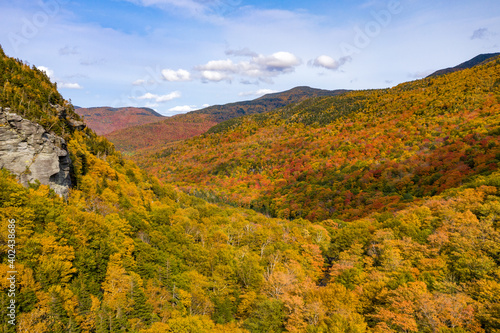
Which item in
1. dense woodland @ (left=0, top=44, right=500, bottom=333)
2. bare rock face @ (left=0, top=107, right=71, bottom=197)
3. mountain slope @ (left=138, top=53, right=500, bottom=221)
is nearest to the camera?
dense woodland @ (left=0, top=44, right=500, bottom=333)

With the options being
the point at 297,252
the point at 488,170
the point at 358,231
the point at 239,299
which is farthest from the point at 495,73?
the point at 239,299

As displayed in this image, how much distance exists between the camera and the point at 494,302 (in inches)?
933

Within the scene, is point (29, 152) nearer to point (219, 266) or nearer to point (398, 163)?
point (219, 266)

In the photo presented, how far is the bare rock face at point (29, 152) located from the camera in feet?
117

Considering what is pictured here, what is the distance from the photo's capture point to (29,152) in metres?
37.2

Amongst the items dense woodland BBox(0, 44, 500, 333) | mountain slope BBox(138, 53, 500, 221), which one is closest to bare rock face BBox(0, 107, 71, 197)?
dense woodland BBox(0, 44, 500, 333)

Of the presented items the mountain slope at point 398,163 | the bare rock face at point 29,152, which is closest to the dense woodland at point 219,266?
the bare rock face at point 29,152

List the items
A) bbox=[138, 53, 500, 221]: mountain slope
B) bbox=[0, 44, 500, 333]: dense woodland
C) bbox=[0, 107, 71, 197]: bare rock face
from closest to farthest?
1. bbox=[0, 44, 500, 333]: dense woodland
2. bbox=[0, 107, 71, 197]: bare rock face
3. bbox=[138, 53, 500, 221]: mountain slope

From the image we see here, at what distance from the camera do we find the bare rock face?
117ft

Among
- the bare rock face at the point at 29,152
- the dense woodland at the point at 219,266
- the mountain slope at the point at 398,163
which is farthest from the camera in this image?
the mountain slope at the point at 398,163

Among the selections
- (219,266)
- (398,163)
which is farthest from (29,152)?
(398,163)

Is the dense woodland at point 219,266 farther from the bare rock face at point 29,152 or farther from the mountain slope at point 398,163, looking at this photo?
the mountain slope at point 398,163

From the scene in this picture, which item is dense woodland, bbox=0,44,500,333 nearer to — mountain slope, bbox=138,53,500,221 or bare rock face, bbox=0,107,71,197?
bare rock face, bbox=0,107,71,197

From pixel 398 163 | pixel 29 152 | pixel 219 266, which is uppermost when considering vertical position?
pixel 29 152
